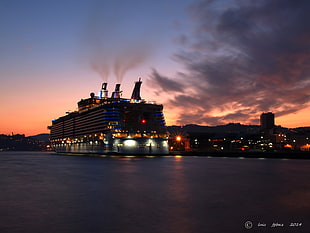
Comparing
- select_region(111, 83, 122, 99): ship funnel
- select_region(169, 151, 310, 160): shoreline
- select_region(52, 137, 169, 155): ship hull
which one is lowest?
select_region(169, 151, 310, 160): shoreline

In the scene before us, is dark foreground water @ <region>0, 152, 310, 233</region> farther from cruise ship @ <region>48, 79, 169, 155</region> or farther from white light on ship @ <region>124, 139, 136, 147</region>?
cruise ship @ <region>48, 79, 169, 155</region>

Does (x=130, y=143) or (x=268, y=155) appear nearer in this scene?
(x=268, y=155)

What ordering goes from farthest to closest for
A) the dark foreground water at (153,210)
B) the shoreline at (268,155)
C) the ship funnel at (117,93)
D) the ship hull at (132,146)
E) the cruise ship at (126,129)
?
the ship funnel at (117,93), the cruise ship at (126,129), the ship hull at (132,146), the shoreline at (268,155), the dark foreground water at (153,210)

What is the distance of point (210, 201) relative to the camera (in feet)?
84.0

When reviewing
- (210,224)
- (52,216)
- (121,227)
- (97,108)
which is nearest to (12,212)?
(52,216)

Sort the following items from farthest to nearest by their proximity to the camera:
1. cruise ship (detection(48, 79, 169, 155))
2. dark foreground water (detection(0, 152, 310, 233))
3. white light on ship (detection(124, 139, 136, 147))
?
cruise ship (detection(48, 79, 169, 155))
white light on ship (detection(124, 139, 136, 147))
dark foreground water (detection(0, 152, 310, 233))

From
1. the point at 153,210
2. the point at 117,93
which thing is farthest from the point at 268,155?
the point at 153,210

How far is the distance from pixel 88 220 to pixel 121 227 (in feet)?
8.54

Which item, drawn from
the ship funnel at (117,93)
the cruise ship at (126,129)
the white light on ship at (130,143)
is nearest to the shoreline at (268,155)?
the cruise ship at (126,129)

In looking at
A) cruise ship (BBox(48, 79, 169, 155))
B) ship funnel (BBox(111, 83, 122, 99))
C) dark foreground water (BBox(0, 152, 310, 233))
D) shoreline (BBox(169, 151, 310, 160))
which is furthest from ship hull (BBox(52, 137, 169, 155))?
dark foreground water (BBox(0, 152, 310, 233))

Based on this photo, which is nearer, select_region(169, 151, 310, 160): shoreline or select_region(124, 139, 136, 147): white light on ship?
select_region(169, 151, 310, 160): shoreline

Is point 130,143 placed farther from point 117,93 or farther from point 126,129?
point 117,93

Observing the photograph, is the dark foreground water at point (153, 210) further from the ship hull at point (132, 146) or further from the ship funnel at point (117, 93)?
the ship funnel at point (117, 93)

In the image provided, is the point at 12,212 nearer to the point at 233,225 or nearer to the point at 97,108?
the point at 233,225
